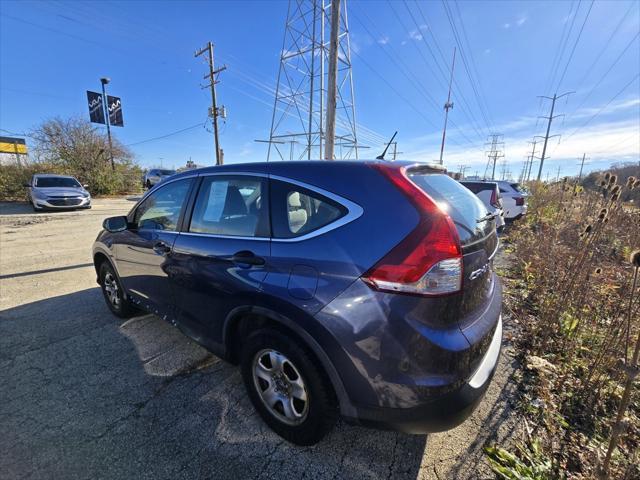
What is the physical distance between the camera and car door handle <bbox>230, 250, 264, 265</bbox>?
5.88 feet

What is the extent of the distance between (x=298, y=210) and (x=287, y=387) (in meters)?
1.13

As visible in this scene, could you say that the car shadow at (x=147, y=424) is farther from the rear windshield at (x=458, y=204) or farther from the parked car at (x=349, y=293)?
the rear windshield at (x=458, y=204)

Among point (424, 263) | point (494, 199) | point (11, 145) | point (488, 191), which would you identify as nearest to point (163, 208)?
point (424, 263)

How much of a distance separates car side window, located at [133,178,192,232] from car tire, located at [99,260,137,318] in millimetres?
899

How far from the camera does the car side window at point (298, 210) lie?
1.59 metres

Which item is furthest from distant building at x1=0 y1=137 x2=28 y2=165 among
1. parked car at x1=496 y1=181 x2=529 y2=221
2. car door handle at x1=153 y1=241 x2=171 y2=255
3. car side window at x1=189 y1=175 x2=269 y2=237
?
parked car at x1=496 y1=181 x2=529 y2=221

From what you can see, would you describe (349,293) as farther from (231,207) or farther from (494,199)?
(494,199)

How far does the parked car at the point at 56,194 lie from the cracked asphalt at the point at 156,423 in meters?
12.0

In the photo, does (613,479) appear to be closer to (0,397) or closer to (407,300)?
(407,300)

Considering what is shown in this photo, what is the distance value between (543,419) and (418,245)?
186cm

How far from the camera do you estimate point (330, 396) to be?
64.8 inches

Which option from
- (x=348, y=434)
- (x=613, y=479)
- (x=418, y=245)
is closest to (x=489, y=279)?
(x=418, y=245)

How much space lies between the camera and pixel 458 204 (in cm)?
179

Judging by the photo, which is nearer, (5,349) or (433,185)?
(433,185)
